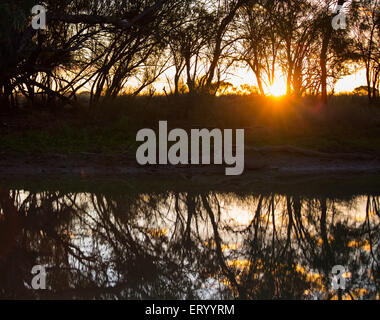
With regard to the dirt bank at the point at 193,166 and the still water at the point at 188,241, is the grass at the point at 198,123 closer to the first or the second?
the dirt bank at the point at 193,166

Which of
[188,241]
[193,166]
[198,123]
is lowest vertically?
[188,241]

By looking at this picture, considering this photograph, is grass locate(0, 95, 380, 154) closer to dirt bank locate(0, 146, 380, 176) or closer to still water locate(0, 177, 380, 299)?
dirt bank locate(0, 146, 380, 176)

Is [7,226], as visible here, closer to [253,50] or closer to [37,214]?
[37,214]

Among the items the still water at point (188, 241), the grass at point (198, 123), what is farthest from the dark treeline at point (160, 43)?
the still water at point (188, 241)

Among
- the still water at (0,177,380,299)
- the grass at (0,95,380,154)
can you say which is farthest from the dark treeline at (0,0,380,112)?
the still water at (0,177,380,299)

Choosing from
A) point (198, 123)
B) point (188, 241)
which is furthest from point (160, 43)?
point (188, 241)

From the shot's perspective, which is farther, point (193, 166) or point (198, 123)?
point (198, 123)

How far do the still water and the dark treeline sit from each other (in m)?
5.89

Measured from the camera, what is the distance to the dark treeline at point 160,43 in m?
16.3

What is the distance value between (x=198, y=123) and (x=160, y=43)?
3.48m

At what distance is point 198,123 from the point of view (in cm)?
1773

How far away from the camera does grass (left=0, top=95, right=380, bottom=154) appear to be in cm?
1535

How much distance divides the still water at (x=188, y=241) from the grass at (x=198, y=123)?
3775 mm

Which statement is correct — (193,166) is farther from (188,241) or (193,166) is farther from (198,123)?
(188,241)
